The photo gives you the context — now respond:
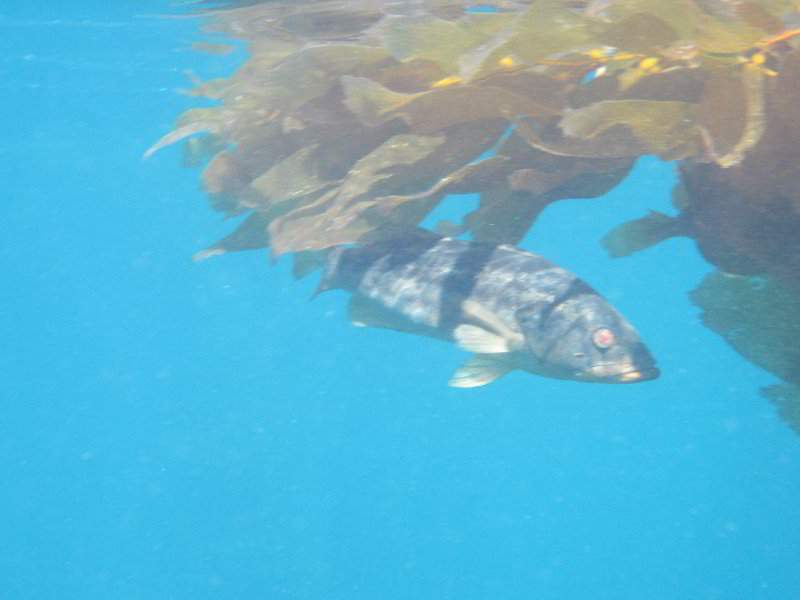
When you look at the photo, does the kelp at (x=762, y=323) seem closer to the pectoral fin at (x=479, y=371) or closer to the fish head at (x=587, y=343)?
the fish head at (x=587, y=343)

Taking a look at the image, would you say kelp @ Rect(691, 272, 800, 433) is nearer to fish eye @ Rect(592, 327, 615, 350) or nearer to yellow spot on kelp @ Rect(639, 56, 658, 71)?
fish eye @ Rect(592, 327, 615, 350)

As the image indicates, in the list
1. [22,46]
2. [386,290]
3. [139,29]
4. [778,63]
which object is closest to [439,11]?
[386,290]

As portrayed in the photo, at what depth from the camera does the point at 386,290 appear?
15.5 feet

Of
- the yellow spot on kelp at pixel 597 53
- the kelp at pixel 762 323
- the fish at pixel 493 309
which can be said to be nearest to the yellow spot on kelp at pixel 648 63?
the yellow spot on kelp at pixel 597 53

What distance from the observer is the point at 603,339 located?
3799 mm

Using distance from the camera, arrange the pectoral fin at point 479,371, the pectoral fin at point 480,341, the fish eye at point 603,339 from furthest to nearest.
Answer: the pectoral fin at point 479,371, the pectoral fin at point 480,341, the fish eye at point 603,339

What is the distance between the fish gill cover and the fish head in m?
0.92

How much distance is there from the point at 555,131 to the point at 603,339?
4.38ft

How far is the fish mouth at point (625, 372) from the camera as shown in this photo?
12.3 ft

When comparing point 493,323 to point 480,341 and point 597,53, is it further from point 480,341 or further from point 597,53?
point 597,53

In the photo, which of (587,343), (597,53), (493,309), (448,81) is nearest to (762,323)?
(587,343)

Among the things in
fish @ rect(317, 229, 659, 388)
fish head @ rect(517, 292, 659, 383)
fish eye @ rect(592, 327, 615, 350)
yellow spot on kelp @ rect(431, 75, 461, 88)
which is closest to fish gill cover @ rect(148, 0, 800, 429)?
yellow spot on kelp @ rect(431, 75, 461, 88)

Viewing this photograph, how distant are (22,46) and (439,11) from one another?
9.77 m

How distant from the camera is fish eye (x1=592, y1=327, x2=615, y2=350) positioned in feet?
12.4
